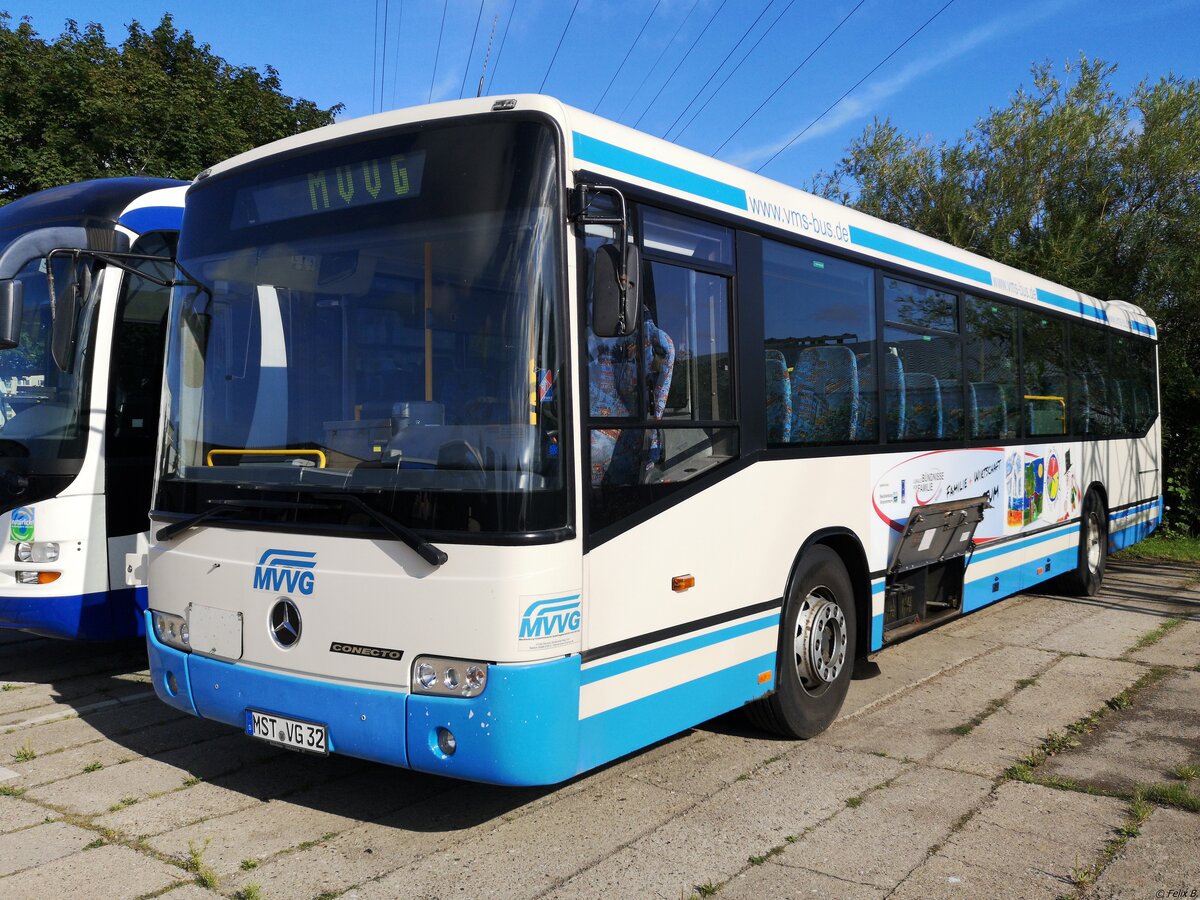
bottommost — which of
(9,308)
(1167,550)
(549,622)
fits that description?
(1167,550)

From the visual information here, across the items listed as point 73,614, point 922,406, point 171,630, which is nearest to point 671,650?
point 171,630

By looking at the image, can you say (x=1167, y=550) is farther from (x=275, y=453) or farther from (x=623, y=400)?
(x=275, y=453)

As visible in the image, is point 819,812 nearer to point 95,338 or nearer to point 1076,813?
point 1076,813

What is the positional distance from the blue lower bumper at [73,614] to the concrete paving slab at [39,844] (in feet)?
7.70

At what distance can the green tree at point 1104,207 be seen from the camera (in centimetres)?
1678

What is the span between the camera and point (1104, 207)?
60.1ft

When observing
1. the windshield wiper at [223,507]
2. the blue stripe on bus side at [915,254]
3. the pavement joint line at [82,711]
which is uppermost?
the blue stripe on bus side at [915,254]

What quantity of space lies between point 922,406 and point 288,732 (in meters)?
4.91

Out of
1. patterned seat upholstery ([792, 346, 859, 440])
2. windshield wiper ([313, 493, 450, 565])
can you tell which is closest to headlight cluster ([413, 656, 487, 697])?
windshield wiper ([313, 493, 450, 565])

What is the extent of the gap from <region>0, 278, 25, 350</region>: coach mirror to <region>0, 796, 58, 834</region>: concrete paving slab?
2.43 m

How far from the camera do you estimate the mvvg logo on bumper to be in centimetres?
406

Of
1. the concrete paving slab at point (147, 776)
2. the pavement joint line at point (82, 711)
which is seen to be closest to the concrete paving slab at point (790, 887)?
the concrete paving slab at point (147, 776)

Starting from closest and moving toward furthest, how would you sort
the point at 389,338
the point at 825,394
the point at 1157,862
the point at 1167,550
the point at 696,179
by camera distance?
the point at 1157,862, the point at 389,338, the point at 696,179, the point at 825,394, the point at 1167,550

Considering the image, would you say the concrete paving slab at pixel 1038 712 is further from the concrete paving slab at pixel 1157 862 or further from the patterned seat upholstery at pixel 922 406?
the patterned seat upholstery at pixel 922 406
